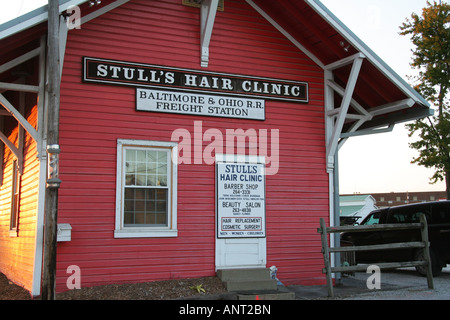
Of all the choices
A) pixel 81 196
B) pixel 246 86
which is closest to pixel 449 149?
pixel 246 86

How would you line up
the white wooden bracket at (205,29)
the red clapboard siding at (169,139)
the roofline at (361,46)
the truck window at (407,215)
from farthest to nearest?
1. the truck window at (407,215)
2. the roofline at (361,46)
3. the white wooden bracket at (205,29)
4. the red clapboard siding at (169,139)

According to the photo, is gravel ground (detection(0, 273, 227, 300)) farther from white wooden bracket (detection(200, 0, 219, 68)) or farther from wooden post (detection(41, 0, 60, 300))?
white wooden bracket (detection(200, 0, 219, 68))

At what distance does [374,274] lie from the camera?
1327 cm

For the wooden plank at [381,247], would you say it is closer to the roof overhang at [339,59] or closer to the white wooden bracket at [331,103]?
the white wooden bracket at [331,103]

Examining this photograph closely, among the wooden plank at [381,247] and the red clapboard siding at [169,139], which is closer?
the red clapboard siding at [169,139]

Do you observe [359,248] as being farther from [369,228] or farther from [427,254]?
[427,254]

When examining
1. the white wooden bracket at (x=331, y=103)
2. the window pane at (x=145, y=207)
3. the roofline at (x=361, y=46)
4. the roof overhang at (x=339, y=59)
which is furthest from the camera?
the white wooden bracket at (x=331, y=103)

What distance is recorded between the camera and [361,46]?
1080cm

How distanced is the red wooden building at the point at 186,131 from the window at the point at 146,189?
0.02m

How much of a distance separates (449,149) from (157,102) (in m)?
14.3

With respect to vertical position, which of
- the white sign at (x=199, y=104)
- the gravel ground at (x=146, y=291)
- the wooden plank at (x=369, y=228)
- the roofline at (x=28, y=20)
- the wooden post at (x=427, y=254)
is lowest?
the gravel ground at (x=146, y=291)

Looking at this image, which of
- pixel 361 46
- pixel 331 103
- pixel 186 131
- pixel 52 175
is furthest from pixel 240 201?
pixel 52 175

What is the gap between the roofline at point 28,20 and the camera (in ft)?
26.3

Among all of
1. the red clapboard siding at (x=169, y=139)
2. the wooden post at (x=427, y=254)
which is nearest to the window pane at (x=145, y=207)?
the red clapboard siding at (x=169, y=139)
